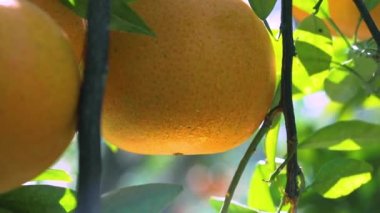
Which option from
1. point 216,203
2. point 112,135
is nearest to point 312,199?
point 216,203

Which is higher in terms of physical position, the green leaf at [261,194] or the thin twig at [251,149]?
the thin twig at [251,149]

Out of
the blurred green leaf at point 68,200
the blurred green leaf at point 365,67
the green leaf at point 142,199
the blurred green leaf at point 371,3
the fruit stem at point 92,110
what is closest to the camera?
the fruit stem at point 92,110

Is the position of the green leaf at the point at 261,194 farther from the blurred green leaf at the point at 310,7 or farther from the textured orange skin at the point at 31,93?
the textured orange skin at the point at 31,93

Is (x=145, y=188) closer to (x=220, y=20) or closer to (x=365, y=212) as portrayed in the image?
(x=220, y=20)

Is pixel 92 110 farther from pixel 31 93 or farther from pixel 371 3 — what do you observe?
pixel 371 3

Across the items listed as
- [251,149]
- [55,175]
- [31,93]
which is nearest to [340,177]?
[251,149]

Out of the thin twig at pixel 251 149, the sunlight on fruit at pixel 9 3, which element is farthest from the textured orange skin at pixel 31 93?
the thin twig at pixel 251 149
